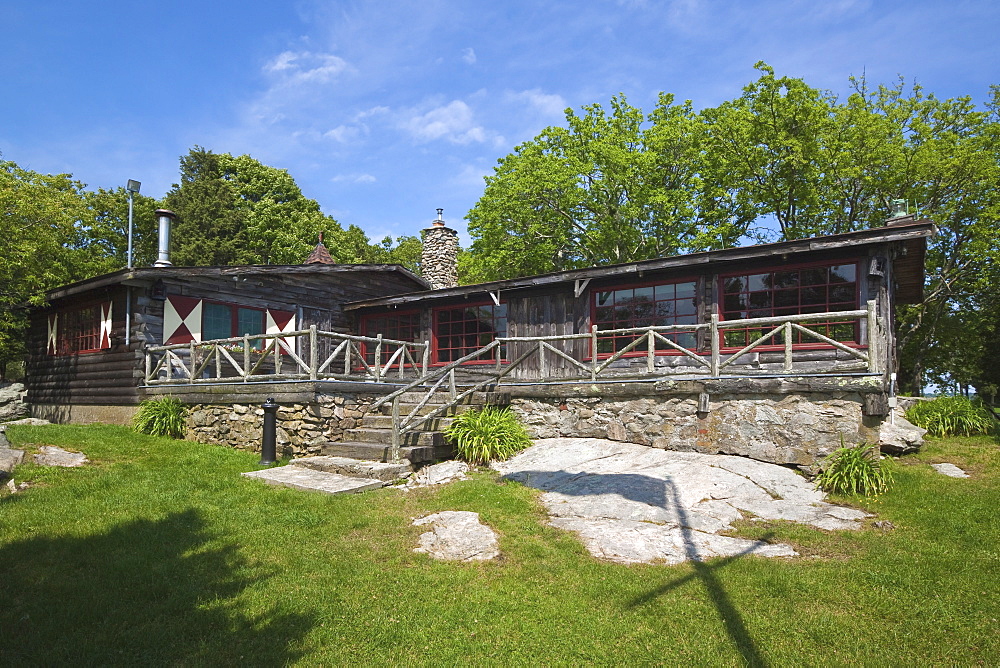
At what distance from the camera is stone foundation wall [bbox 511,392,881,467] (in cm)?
888

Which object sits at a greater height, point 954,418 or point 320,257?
point 320,257

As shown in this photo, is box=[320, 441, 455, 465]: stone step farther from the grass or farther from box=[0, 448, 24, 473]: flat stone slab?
box=[0, 448, 24, 473]: flat stone slab

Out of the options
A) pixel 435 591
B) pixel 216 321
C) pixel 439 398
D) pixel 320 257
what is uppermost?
pixel 320 257

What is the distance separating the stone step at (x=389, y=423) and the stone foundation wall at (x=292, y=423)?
542mm

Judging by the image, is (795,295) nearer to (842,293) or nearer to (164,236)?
(842,293)

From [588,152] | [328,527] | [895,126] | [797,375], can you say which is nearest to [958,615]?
[797,375]

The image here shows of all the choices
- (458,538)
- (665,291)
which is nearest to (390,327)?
(665,291)

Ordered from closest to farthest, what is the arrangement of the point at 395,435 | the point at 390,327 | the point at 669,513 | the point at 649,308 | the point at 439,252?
the point at 669,513, the point at 395,435, the point at 649,308, the point at 390,327, the point at 439,252

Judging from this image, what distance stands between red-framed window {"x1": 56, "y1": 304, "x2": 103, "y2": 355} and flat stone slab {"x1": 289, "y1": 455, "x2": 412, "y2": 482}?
932 centimetres

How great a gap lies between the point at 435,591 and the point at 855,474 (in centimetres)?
613

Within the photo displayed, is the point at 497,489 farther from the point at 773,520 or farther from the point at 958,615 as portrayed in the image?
the point at 958,615

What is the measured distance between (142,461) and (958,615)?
33.9 ft

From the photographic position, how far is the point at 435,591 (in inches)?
201

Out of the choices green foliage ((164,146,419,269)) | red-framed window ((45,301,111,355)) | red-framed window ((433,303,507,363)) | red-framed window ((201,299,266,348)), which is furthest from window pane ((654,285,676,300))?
green foliage ((164,146,419,269))
